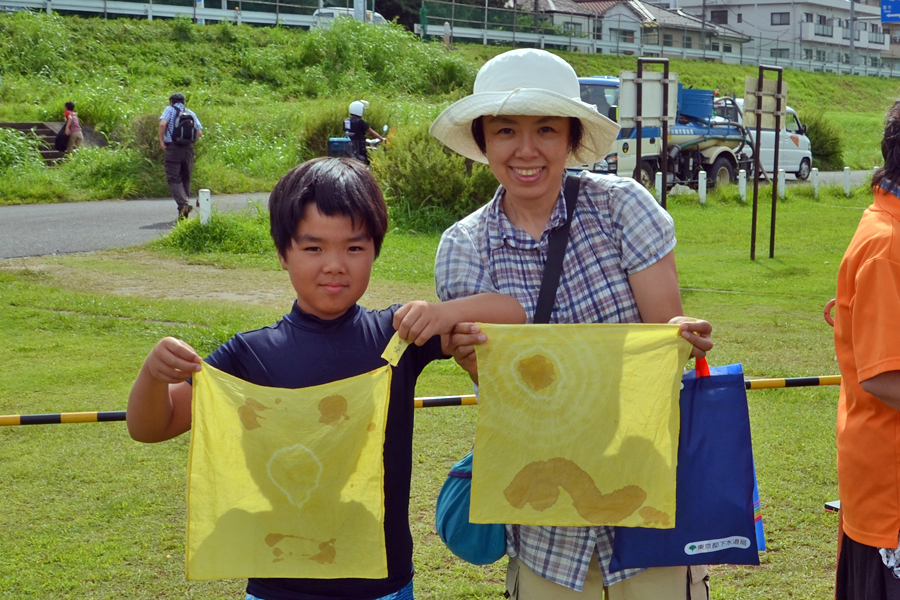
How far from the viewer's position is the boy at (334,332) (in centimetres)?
212

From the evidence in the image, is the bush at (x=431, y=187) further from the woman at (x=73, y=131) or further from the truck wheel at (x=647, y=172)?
the woman at (x=73, y=131)

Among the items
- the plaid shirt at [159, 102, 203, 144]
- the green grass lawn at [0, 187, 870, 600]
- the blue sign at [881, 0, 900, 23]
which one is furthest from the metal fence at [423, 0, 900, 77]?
the green grass lawn at [0, 187, 870, 600]

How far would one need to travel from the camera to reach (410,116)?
73.5 ft

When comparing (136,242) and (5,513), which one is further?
(136,242)

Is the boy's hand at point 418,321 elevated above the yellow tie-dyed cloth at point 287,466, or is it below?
above

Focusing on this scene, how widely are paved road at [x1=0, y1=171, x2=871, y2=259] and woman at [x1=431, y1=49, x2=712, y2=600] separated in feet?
34.9

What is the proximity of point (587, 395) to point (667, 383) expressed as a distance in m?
0.18

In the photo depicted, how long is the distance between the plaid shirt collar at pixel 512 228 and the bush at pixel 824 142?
30.0m

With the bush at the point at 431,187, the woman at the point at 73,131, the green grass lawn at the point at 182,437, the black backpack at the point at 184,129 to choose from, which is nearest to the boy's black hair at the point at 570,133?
the green grass lawn at the point at 182,437

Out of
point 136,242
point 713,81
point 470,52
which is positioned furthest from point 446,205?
point 713,81

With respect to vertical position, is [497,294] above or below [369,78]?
below

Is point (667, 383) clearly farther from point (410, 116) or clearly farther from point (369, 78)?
point (369, 78)

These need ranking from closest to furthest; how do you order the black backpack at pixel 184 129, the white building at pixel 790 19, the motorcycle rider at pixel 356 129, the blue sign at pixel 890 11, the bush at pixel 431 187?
1. the black backpack at pixel 184 129
2. the bush at pixel 431 187
3. the motorcycle rider at pixel 356 129
4. the blue sign at pixel 890 11
5. the white building at pixel 790 19

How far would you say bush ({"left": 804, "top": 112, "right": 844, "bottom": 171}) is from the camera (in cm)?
3011
